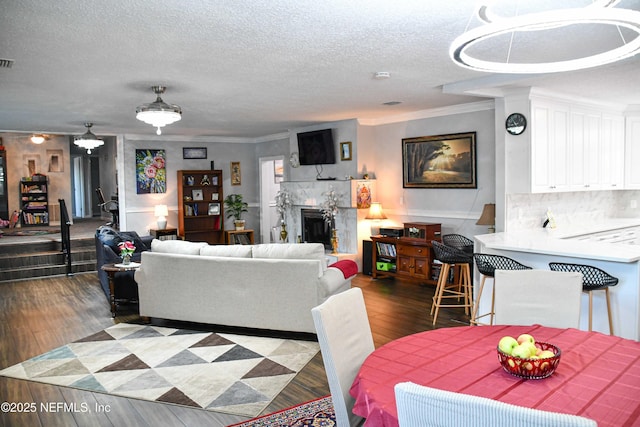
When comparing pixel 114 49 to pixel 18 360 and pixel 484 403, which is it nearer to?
pixel 18 360

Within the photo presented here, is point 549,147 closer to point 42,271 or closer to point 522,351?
point 522,351

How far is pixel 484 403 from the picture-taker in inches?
48.6

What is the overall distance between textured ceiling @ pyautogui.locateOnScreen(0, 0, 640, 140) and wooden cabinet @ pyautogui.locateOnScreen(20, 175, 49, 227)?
659 centimetres

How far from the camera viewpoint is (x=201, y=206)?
34.7 feet

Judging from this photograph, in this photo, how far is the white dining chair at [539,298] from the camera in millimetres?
2816

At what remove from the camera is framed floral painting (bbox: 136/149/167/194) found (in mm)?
9984

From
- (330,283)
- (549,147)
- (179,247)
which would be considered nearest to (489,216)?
(549,147)

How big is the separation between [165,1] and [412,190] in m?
5.43

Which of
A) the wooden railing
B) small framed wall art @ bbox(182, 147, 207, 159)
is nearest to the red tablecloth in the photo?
the wooden railing

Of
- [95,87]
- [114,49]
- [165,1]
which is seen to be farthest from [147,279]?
[165,1]

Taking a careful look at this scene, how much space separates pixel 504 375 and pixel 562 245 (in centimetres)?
276

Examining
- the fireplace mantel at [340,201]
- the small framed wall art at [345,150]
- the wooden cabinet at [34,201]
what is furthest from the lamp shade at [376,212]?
the wooden cabinet at [34,201]

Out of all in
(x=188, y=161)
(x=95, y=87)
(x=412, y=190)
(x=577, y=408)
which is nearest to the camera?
(x=577, y=408)

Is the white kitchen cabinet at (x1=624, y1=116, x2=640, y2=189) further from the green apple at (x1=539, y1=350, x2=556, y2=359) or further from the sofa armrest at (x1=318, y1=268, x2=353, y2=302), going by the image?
the green apple at (x1=539, y1=350, x2=556, y2=359)
